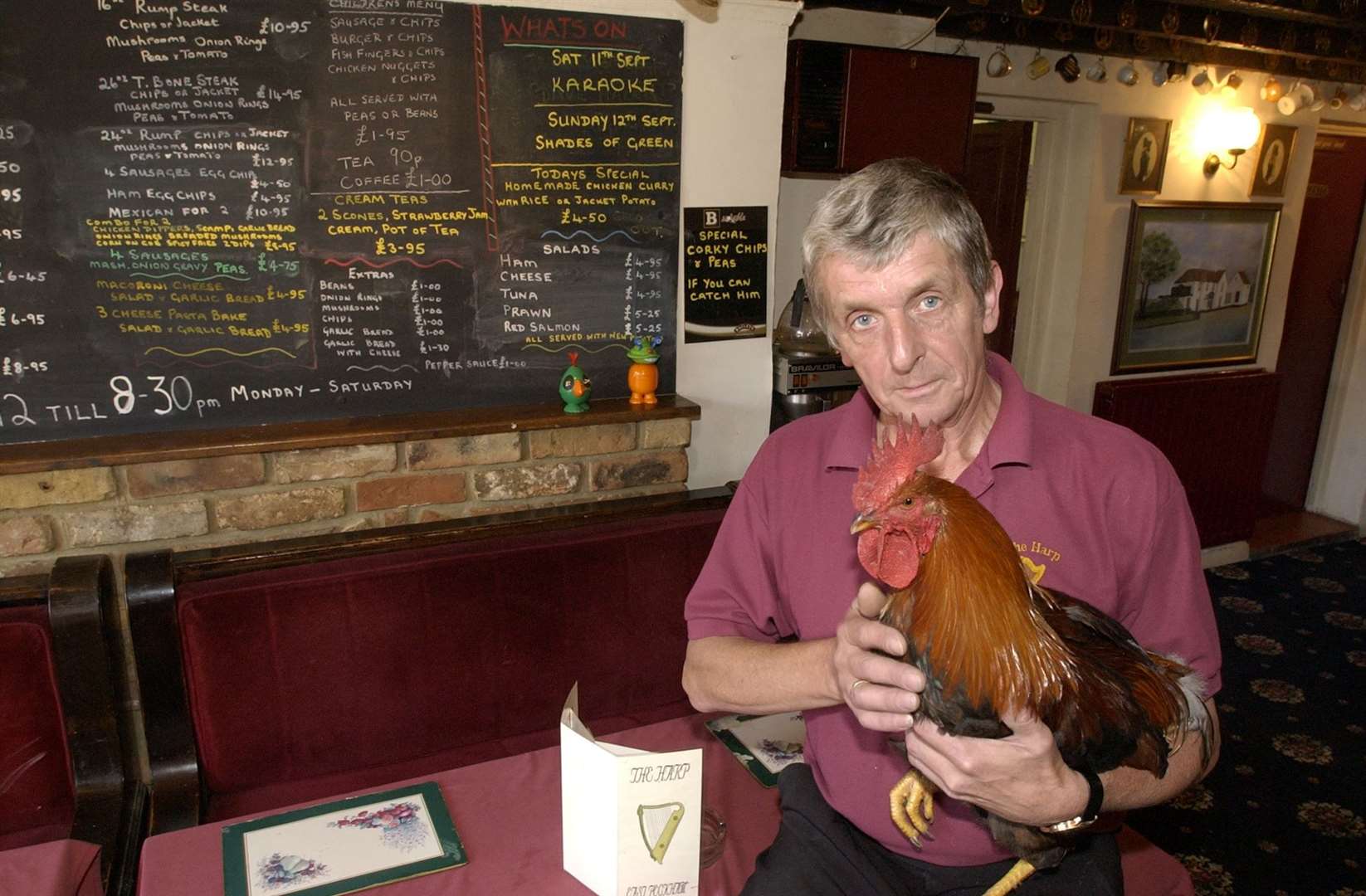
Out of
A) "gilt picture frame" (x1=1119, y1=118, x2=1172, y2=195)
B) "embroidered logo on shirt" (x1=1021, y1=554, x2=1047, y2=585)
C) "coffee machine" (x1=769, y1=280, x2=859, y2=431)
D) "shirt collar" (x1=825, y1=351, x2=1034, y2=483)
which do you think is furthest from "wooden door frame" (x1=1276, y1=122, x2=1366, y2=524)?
"embroidered logo on shirt" (x1=1021, y1=554, x2=1047, y2=585)

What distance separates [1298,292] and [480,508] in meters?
5.89

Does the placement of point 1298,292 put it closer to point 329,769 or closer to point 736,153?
point 736,153

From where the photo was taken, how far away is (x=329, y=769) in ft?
7.72

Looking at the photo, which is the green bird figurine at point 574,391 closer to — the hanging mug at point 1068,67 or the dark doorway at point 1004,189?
the dark doorway at point 1004,189

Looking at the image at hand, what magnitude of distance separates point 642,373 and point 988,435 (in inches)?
60.8

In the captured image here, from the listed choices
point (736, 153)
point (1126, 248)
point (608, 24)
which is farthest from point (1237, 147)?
point (608, 24)

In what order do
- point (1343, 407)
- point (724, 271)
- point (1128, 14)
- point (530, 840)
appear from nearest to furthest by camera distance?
point (530, 840), point (724, 271), point (1128, 14), point (1343, 407)

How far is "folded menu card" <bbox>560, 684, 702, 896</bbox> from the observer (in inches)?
49.4

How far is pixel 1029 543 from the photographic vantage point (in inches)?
54.3

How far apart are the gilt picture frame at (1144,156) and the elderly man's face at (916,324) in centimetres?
400

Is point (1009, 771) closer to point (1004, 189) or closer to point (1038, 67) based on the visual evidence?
Result: point (1038, 67)

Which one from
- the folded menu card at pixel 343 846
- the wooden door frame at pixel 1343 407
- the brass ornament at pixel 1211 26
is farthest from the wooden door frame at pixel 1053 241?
the folded menu card at pixel 343 846

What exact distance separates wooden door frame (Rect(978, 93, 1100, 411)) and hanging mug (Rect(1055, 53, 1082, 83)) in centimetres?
20

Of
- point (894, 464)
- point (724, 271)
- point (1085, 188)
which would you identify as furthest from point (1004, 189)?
point (894, 464)
